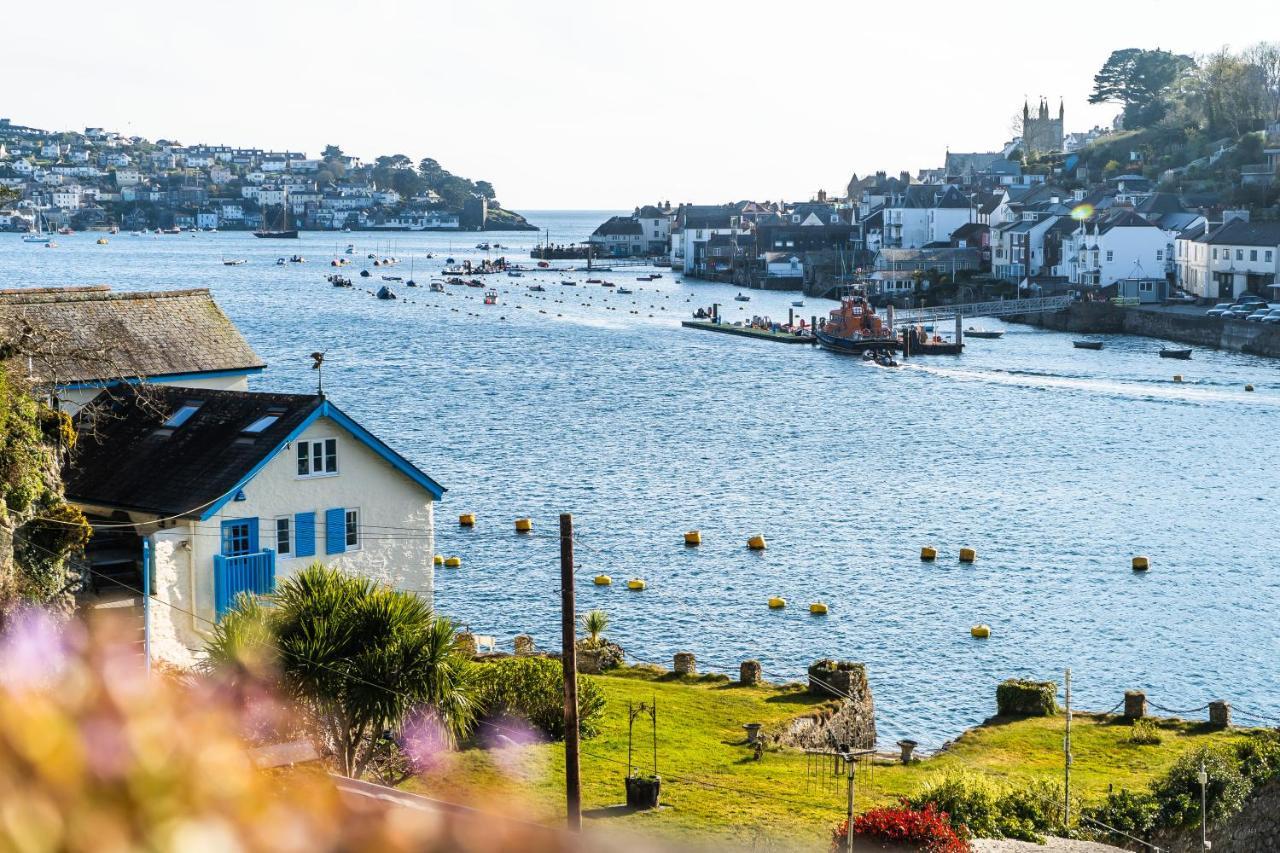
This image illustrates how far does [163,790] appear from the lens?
1660 mm

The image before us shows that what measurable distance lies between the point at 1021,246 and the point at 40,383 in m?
153

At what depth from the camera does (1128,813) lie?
1038 inches

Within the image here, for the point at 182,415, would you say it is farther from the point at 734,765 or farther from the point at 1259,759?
the point at 1259,759

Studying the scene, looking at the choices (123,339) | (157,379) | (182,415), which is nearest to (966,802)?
(182,415)

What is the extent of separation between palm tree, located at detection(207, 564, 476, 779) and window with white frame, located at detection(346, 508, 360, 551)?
821 centimetres

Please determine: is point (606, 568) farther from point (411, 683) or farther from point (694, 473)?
point (411, 683)

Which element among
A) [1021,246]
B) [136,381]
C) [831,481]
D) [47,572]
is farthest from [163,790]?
[1021,246]

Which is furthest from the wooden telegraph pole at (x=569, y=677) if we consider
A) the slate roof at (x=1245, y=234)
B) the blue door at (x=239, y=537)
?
the slate roof at (x=1245, y=234)

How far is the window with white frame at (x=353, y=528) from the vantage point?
109 feet

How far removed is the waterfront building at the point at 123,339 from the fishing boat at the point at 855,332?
9611cm

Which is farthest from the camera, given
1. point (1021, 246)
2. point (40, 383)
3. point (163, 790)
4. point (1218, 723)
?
point (1021, 246)

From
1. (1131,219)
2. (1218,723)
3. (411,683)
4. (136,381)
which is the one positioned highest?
(1131,219)

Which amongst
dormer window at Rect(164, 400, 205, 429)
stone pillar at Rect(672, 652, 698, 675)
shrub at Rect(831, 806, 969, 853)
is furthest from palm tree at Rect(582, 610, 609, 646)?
shrub at Rect(831, 806, 969, 853)

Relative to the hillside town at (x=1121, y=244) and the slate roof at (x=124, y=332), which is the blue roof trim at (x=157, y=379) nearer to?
the slate roof at (x=124, y=332)
